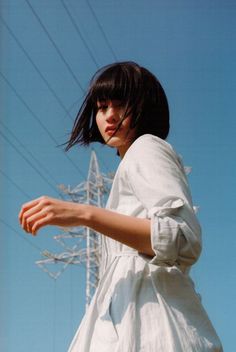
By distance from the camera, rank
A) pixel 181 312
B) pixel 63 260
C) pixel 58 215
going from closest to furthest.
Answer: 1. pixel 58 215
2. pixel 181 312
3. pixel 63 260

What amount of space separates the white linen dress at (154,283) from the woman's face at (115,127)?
0.14 metres

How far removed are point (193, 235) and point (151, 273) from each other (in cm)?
13

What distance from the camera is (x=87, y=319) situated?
4.47 ft

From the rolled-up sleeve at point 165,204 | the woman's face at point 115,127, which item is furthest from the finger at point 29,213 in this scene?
the woman's face at point 115,127

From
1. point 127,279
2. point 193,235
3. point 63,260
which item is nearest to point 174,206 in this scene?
point 193,235

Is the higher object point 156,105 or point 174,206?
point 156,105

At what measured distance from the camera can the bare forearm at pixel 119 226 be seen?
48.6 inches

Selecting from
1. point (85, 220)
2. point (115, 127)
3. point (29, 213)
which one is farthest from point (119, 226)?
point (115, 127)

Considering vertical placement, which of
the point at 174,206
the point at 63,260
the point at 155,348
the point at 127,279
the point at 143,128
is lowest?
the point at 155,348

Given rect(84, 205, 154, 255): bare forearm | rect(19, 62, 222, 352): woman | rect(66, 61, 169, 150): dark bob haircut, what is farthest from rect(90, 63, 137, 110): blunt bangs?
rect(84, 205, 154, 255): bare forearm

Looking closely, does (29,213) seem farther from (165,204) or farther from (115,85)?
(115,85)

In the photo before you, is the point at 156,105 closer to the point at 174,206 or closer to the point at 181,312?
the point at 174,206

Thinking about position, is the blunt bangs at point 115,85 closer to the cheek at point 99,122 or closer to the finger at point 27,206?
the cheek at point 99,122

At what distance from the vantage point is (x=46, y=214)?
1193 mm
